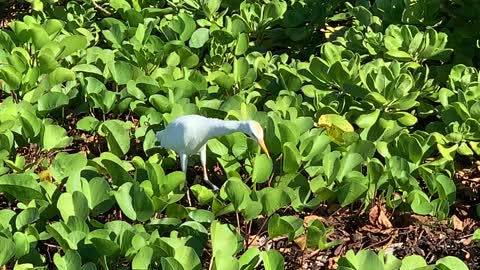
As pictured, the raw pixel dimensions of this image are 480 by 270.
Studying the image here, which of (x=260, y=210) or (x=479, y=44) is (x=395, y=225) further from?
(x=479, y=44)

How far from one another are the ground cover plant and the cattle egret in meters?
0.09

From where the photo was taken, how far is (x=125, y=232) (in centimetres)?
248

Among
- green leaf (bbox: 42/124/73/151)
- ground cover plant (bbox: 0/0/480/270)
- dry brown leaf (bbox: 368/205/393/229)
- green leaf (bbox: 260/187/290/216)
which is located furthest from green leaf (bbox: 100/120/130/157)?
dry brown leaf (bbox: 368/205/393/229)

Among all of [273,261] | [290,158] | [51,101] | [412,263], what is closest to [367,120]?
[290,158]

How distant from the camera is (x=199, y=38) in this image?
4055 mm

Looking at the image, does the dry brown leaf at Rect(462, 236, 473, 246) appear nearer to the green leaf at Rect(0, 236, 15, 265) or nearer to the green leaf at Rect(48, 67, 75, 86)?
the green leaf at Rect(0, 236, 15, 265)

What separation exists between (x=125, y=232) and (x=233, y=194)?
14.6 inches

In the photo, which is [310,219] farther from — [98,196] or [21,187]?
[21,187]

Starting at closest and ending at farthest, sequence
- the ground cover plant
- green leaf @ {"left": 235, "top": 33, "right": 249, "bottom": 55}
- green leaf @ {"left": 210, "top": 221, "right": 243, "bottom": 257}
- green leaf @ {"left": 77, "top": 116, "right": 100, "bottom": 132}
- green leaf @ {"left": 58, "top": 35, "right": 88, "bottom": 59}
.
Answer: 1. green leaf @ {"left": 210, "top": 221, "right": 243, "bottom": 257}
2. the ground cover plant
3. green leaf @ {"left": 77, "top": 116, "right": 100, "bottom": 132}
4. green leaf @ {"left": 58, "top": 35, "right": 88, "bottom": 59}
5. green leaf @ {"left": 235, "top": 33, "right": 249, "bottom": 55}

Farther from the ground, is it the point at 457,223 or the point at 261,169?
the point at 261,169

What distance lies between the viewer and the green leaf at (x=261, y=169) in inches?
113

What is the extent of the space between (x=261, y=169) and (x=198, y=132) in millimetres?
264

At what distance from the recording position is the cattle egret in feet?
8.72

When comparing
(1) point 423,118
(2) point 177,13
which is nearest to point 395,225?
(1) point 423,118
